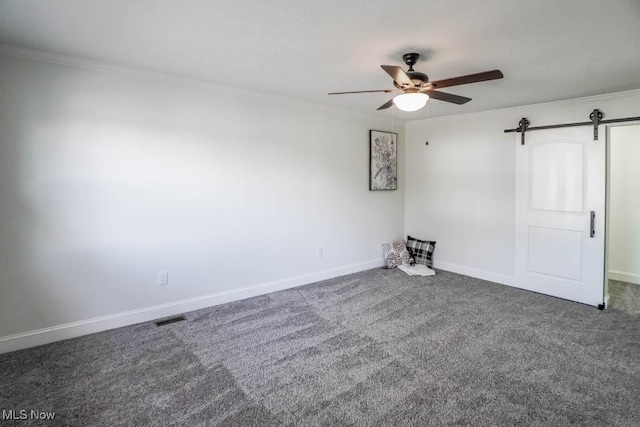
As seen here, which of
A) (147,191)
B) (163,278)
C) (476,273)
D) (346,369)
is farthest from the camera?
(476,273)

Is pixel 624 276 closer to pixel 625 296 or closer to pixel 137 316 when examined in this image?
pixel 625 296

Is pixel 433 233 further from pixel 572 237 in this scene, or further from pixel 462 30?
pixel 462 30

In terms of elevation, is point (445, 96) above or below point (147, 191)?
above

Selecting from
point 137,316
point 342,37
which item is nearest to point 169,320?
point 137,316

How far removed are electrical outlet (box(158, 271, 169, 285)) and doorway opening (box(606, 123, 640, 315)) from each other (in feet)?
17.6

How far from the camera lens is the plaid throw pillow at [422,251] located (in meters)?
5.22

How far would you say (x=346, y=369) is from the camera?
7.97ft

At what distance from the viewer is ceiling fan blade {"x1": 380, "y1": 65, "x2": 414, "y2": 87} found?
2195 mm

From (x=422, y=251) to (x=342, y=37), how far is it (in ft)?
12.4

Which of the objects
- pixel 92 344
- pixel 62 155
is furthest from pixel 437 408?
pixel 62 155

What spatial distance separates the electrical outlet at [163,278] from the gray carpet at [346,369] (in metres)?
0.42

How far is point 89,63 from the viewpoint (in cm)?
284

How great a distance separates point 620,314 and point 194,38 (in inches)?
190

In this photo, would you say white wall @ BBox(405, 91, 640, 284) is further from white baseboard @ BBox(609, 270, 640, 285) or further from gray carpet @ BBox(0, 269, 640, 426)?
white baseboard @ BBox(609, 270, 640, 285)
